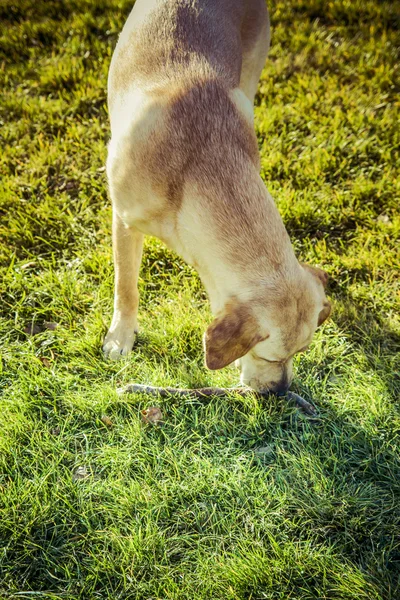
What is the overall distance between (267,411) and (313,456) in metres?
0.38

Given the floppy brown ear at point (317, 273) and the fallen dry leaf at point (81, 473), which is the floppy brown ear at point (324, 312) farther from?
the fallen dry leaf at point (81, 473)

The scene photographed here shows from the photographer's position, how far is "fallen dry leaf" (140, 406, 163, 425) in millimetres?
3141

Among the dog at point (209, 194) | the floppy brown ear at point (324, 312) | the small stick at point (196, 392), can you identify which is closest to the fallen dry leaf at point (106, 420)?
the small stick at point (196, 392)

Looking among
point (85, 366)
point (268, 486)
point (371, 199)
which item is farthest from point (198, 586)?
point (371, 199)

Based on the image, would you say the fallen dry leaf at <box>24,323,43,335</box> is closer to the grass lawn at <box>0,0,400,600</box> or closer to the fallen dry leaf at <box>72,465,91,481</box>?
the grass lawn at <box>0,0,400,600</box>

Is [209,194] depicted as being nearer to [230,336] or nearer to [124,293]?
[230,336]

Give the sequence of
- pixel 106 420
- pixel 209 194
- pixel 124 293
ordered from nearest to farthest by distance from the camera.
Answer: pixel 209 194 < pixel 106 420 < pixel 124 293

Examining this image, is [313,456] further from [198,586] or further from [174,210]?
[174,210]

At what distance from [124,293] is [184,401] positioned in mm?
854

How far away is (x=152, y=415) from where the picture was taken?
3.17m

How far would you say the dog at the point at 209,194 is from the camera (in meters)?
2.60

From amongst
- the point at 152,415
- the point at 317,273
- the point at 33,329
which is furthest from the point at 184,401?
the point at 33,329

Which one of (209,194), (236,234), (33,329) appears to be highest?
(209,194)

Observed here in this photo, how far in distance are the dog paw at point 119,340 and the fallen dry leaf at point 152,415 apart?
474mm
